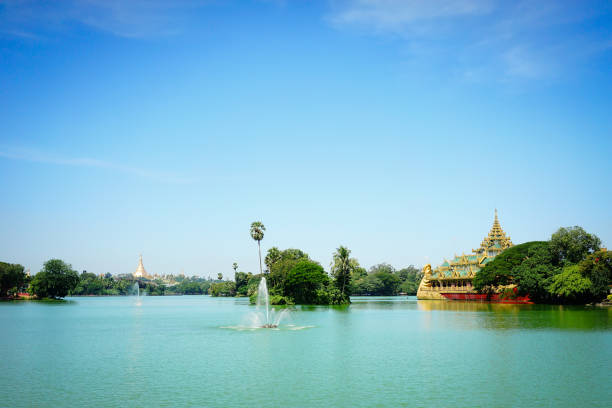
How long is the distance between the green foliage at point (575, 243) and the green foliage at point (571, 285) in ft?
20.3

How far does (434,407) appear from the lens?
19.4 meters

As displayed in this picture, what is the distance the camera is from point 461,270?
119 metres

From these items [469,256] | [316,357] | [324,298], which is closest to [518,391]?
[316,357]

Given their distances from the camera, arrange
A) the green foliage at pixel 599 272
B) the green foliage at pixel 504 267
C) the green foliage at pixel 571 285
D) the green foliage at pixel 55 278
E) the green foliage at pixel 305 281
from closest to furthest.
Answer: the green foliage at pixel 599 272 < the green foliage at pixel 571 285 < the green foliage at pixel 305 281 < the green foliage at pixel 504 267 < the green foliage at pixel 55 278

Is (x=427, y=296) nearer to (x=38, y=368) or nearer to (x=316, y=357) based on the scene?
(x=316, y=357)

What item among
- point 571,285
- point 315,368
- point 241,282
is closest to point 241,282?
A: point 241,282

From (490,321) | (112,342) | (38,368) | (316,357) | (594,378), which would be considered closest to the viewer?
(594,378)

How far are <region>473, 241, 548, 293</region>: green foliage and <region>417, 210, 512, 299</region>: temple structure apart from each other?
14.8 metres

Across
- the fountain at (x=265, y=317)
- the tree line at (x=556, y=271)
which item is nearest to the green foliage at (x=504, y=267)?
the tree line at (x=556, y=271)

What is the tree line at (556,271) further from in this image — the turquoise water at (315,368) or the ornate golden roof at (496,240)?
the turquoise water at (315,368)

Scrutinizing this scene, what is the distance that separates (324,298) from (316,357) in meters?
64.6

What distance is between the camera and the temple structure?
4579 inches

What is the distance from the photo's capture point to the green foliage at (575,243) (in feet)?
268

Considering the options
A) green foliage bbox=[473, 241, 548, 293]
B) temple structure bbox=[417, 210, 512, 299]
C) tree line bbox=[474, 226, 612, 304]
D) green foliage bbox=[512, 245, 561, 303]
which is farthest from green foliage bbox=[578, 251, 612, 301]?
temple structure bbox=[417, 210, 512, 299]
